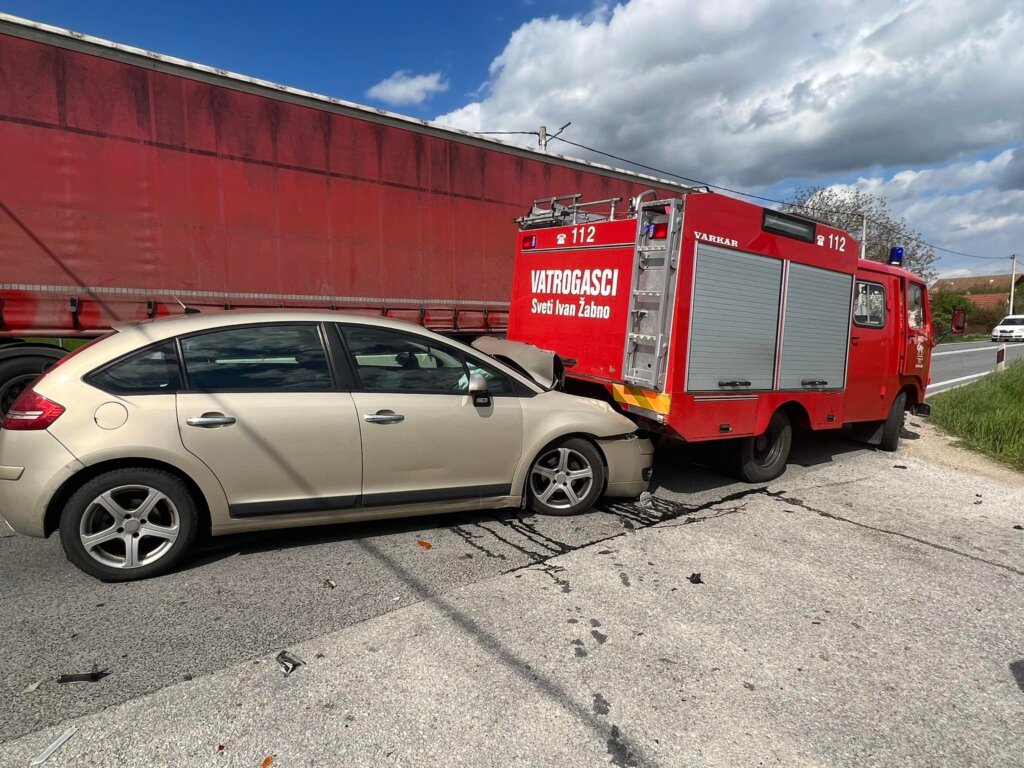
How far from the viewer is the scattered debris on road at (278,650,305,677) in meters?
2.68

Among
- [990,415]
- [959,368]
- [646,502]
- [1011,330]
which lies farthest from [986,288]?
[646,502]

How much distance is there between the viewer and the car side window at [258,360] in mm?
3574

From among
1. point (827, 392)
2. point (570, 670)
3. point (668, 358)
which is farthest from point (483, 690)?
point (827, 392)

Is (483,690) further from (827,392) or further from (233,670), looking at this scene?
(827,392)

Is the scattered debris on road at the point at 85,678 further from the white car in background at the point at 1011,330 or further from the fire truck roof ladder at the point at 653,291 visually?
the white car in background at the point at 1011,330

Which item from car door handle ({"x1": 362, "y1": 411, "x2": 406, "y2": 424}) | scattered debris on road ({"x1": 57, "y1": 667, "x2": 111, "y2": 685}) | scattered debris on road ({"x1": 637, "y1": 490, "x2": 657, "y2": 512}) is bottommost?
scattered debris on road ({"x1": 57, "y1": 667, "x2": 111, "y2": 685})

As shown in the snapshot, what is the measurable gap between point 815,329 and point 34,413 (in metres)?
6.02

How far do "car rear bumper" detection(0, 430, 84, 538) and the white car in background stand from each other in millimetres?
45045

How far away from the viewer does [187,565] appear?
3629mm

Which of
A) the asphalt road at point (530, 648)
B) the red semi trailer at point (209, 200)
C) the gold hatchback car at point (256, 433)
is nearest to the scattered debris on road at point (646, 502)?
the asphalt road at point (530, 648)

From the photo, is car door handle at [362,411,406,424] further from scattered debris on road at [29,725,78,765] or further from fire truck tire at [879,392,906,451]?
fire truck tire at [879,392,906,451]

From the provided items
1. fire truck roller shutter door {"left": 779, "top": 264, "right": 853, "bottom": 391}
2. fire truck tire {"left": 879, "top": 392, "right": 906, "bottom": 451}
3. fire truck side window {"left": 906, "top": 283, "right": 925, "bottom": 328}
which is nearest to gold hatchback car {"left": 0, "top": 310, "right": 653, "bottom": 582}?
fire truck roller shutter door {"left": 779, "top": 264, "right": 853, "bottom": 391}

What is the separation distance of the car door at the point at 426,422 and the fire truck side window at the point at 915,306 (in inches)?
214

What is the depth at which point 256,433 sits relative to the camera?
3537 millimetres
